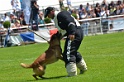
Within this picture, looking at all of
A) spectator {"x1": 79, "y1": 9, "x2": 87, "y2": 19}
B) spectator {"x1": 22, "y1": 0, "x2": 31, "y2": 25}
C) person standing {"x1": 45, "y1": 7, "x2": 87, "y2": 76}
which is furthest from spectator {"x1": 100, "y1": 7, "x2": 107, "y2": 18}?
person standing {"x1": 45, "y1": 7, "x2": 87, "y2": 76}

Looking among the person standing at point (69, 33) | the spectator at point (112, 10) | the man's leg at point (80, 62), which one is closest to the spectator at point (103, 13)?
the spectator at point (112, 10)

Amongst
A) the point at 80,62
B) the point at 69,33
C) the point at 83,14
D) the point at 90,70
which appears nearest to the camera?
the point at 69,33

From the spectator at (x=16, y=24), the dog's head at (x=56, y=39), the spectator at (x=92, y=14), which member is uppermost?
the dog's head at (x=56, y=39)

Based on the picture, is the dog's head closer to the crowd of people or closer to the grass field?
the grass field

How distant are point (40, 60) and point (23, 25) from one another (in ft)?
55.6

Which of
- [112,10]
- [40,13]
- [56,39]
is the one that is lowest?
[112,10]

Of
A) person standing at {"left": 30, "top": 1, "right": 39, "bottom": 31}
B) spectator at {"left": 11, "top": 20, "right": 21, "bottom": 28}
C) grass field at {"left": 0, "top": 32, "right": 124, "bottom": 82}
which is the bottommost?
spectator at {"left": 11, "top": 20, "right": 21, "bottom": 28}

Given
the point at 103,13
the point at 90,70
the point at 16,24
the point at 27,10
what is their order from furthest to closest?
the point at 103,13
the point at 16,24
the point at 27,10
the point at 90,70

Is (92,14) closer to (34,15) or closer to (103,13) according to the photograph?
(103,13)

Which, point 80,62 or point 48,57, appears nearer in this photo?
point 48,57

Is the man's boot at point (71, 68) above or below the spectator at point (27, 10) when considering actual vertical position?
above

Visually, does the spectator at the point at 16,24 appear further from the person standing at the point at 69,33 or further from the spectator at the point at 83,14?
the person standing at the point at 69,33

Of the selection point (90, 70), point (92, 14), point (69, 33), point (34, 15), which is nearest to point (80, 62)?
point (90, 70)

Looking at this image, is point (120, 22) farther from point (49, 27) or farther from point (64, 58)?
point (64, 58)
